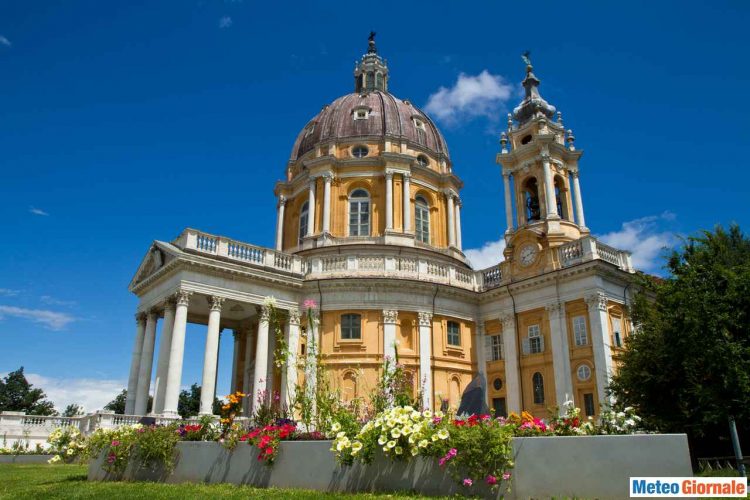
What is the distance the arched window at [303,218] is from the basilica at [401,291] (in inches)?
4.0

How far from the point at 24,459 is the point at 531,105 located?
103ft

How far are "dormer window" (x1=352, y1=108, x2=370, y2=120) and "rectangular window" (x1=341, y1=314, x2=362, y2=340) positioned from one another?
1637cm

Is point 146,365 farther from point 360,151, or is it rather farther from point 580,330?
point 580,330

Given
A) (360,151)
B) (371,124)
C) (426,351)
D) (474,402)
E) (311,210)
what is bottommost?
(474,402)

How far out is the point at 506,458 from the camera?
810 centimetres

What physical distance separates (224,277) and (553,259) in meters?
16.3

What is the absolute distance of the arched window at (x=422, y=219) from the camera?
122 ft

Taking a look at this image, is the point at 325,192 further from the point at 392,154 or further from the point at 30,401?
the point at 30,401

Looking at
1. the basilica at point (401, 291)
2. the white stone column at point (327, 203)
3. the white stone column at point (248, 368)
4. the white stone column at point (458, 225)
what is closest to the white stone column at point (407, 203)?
the basilica at point (401, 291)

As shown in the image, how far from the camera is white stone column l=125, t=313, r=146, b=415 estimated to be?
27.6 m

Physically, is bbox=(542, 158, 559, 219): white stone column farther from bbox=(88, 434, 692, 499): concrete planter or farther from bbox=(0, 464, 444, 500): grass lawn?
bbox=(0, 464, 444, 500): grass lawn

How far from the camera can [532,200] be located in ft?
113

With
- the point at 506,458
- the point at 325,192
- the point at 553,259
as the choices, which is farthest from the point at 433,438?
the point at 325,192

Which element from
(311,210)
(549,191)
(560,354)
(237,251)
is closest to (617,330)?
(560,354)
